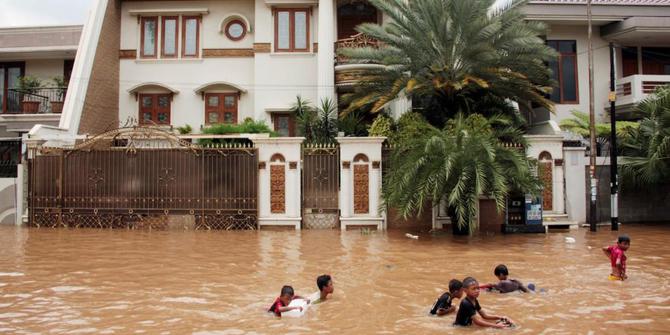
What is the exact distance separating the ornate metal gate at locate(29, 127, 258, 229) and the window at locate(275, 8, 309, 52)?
7.42m

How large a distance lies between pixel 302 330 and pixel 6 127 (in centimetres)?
2127

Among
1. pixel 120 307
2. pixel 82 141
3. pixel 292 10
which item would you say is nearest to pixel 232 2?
pixel 292 10

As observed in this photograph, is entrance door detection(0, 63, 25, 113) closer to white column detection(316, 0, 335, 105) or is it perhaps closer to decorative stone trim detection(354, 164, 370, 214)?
white column detection(316, 0, 335, 105)

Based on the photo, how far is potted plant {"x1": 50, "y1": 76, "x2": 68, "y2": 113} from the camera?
22.8 meters

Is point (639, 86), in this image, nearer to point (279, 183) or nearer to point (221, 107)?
point (279, 183)

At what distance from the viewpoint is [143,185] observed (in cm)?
1672

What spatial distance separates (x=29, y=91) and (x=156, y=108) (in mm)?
4889

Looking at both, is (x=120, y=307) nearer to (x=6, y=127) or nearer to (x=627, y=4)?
(x=6, y=127)

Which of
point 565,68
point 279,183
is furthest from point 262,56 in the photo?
point 565,68

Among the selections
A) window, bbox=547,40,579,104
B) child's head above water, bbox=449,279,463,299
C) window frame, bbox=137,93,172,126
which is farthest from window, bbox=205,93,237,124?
child's head above water, bbox=449,279,463,299

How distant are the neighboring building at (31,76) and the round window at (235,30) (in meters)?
6.24

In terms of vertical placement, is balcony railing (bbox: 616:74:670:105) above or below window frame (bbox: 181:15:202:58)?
below

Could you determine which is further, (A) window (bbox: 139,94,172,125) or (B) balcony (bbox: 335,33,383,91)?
(A) window (bbox: 139,94,172,125)

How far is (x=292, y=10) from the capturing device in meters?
23.1
